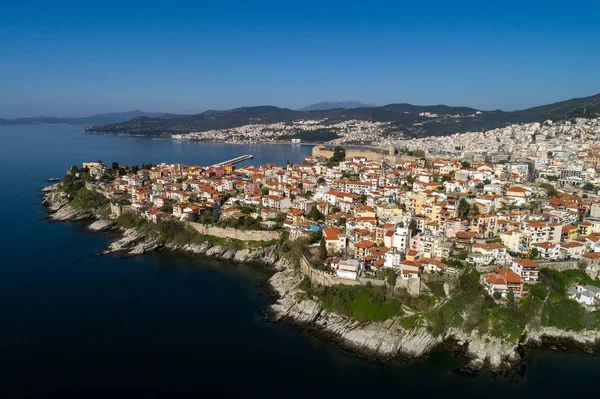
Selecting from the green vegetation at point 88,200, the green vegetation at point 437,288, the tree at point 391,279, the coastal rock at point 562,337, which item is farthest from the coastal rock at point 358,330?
the green vegetation at point 88,200

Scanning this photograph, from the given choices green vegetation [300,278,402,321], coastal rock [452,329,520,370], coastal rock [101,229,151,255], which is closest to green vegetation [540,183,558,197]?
coastal rock [452,329,520,370]

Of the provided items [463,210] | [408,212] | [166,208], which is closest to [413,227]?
[408,212]

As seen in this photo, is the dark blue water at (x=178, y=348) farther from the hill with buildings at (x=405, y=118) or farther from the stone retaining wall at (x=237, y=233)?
the hill with buildings at (x=405, y=118)

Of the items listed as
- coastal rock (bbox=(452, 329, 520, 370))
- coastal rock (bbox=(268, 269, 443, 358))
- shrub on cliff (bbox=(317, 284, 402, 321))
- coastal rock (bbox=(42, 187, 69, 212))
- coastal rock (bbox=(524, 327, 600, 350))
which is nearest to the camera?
coastal rock (bbox=(452, 329, 520, 370))

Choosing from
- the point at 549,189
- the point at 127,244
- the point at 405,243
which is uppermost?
the point at 549,189

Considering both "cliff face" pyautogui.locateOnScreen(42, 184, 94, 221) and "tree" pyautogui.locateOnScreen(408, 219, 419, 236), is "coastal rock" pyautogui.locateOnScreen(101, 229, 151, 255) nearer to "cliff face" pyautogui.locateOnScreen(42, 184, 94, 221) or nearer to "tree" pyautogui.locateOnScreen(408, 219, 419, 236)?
"cliff face" pyautogui.locateOnScreen(42, 184, 94, 221)

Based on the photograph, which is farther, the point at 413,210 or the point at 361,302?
the point at 413,210

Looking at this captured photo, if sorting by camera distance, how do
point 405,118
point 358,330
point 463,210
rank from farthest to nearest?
point 405,118 → point 463,210 → point 358,330

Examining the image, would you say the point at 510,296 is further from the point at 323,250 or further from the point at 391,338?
the point at 323,250
